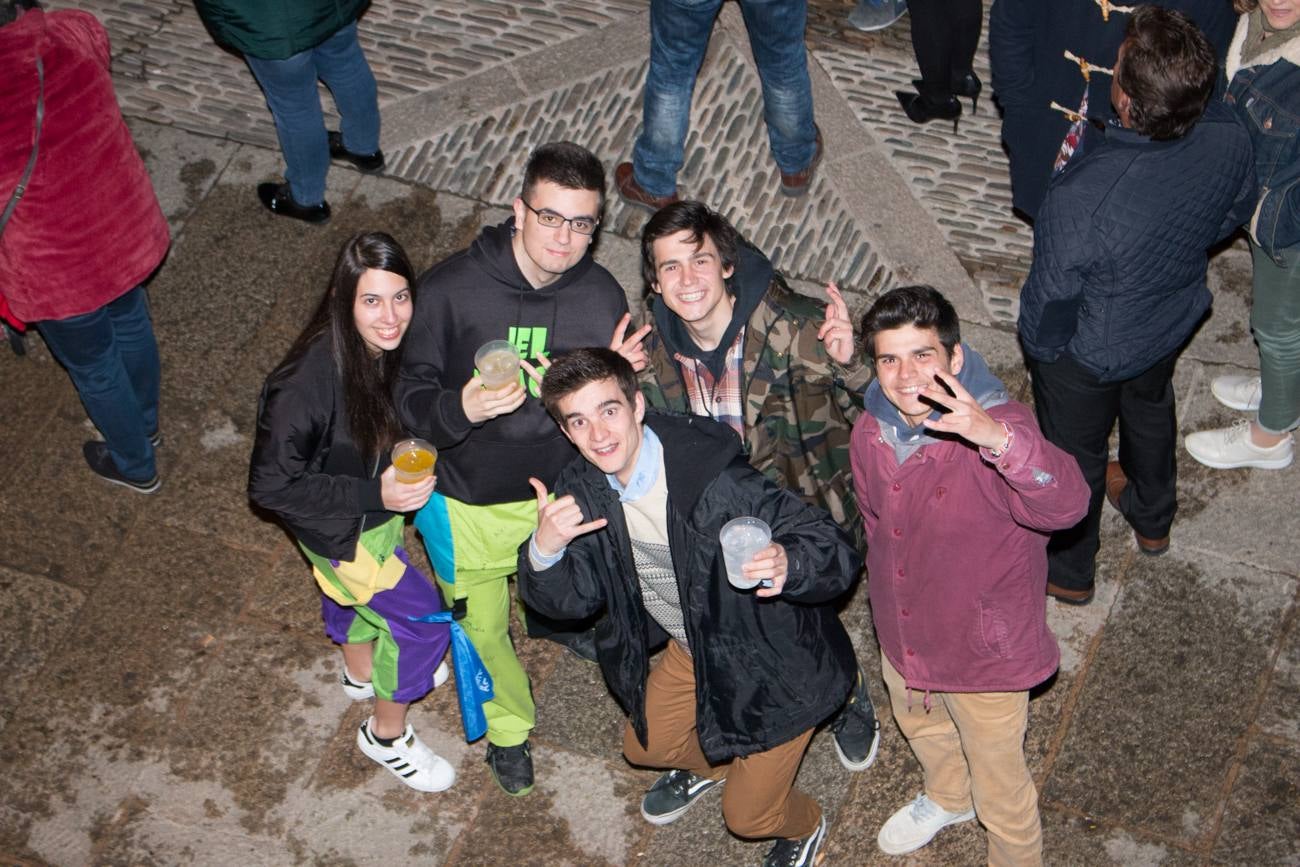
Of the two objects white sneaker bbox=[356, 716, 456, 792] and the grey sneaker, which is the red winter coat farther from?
the grey sneaker

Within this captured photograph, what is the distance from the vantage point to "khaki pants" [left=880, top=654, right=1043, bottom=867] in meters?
5.16

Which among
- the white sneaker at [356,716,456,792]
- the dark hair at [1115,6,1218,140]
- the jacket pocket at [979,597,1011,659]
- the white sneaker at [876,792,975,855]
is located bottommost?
the white sneaker at [356,716,456,792]

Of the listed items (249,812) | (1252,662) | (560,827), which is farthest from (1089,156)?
(249,812)

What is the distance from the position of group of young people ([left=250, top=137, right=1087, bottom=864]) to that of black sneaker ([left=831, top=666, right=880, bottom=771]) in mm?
412

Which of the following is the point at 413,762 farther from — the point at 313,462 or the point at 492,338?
the point at 492,338

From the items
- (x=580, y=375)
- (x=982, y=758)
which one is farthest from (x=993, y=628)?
(x=580, y=375)

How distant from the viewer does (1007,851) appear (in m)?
5.45

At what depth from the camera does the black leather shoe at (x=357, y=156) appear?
777 cm

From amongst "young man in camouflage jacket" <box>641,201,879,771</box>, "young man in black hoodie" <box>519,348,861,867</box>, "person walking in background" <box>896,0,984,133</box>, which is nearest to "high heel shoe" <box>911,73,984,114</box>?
"person walking in background" <box>896,0,984,133</box>

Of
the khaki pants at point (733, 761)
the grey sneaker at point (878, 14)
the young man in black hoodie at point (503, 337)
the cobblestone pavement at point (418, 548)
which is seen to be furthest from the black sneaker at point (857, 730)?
the grey sneaker at point (878, 14)

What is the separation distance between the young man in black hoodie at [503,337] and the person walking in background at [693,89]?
63.1 inches

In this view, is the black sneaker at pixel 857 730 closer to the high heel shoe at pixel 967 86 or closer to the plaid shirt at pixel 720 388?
the plaid shirt at pixel 720 388

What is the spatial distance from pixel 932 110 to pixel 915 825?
362 centimetres

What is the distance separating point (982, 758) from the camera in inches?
206
